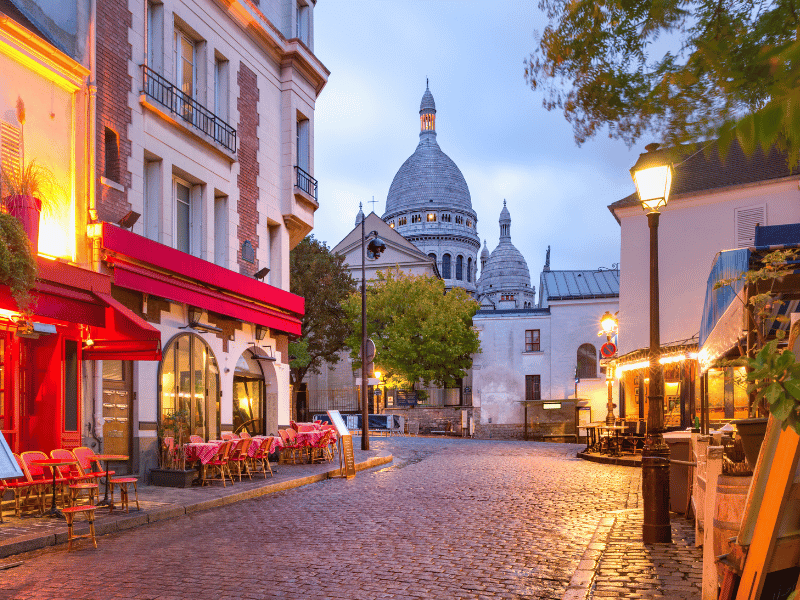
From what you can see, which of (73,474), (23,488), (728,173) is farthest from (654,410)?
(728,173)

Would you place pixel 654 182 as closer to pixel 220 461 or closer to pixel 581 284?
pixel 220 461

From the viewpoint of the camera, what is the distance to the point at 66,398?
507 inches

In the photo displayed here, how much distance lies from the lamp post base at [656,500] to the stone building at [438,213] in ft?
319

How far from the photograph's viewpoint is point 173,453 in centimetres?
1484

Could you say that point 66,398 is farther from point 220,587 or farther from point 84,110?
point 220,587

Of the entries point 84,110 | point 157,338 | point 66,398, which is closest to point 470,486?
point 157,338

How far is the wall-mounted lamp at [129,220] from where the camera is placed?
47.5 feet

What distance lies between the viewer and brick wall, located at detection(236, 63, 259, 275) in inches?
773

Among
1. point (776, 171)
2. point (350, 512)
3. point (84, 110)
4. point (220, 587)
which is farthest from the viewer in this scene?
point (776, 171)

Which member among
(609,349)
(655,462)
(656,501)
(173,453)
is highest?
(609,349)

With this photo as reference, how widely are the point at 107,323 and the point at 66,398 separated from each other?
4.37 feet

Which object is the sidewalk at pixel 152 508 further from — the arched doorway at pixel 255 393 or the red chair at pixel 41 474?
the arched doorway at pixel 255 393

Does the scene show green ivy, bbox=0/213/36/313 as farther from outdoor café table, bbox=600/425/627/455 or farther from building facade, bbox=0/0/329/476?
outdoor café table, bbox=600/425/627/455

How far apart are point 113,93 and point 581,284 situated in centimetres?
3972
